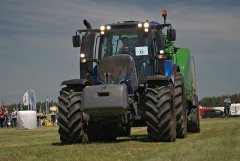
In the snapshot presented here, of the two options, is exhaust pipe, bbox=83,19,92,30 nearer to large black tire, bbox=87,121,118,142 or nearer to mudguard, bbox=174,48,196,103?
large black tire, bbox=87,121,118,142

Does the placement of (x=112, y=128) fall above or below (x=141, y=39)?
below

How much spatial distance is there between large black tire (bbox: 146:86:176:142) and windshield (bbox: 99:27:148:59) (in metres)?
1.57

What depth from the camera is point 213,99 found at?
15025 cm

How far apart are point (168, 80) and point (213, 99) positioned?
141m

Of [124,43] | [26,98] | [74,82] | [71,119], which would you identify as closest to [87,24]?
[124,43]

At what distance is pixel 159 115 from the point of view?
11.2m

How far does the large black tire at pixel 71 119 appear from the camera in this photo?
1128 cm

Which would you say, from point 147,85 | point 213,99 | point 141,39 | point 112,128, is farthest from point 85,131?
point 213,99

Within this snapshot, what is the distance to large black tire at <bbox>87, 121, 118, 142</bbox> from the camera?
12.1 metres

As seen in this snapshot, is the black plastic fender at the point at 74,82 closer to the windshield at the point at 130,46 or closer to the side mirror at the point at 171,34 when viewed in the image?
the windshield at the point at 130,46

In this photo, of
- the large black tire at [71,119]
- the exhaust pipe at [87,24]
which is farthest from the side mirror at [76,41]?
the large black tire at [71,119]

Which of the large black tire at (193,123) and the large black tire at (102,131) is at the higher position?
the large black tire at (102,131)

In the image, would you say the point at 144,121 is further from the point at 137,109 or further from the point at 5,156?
the point at 5,156

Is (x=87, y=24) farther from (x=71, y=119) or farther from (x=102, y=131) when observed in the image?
(x=71, y=119)
